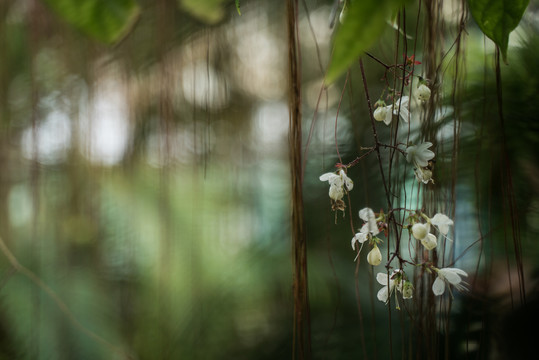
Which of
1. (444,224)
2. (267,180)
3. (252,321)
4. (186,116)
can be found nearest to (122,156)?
(186,116)

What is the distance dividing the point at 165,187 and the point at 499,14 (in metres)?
1.01

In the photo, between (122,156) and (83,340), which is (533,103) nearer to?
(122,156)

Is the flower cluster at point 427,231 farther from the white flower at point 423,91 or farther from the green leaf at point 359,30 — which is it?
the green leaf at point 359,30

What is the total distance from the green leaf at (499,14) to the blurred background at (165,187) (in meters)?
0.85

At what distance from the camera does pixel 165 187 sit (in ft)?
3.61

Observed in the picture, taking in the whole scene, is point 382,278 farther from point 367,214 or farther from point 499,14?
point 499,14

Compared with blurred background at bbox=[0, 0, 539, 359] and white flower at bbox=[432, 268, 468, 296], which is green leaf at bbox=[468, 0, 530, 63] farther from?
blurred background at bbox=[0, 0, 539, 359]

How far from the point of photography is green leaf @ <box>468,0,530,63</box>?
0.16m

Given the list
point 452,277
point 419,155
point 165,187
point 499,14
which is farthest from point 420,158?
point 165,187

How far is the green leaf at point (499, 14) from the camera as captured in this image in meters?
0.16

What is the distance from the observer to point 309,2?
3.37ft

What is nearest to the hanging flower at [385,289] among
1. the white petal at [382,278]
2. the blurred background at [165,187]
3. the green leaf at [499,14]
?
the white petal at [382,278]

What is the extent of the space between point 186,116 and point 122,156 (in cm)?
18

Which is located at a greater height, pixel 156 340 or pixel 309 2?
pixel 309 2
